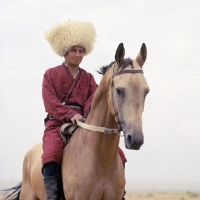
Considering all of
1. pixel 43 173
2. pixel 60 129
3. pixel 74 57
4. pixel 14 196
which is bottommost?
pixel 14 196

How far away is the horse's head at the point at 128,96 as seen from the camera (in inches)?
224

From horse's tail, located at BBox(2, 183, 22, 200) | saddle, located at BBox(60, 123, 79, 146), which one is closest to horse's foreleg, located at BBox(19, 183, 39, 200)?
horse's tail, located at BBox(2, 183, 22, 200)

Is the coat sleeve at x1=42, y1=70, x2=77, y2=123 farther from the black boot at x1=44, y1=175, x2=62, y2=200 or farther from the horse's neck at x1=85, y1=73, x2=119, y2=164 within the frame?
the black boot at x1=44, y1=175, x2=62, y2=200

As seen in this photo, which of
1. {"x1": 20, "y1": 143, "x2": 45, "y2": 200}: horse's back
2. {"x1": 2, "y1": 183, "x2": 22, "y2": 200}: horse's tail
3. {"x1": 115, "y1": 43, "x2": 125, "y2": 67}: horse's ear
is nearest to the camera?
{"x1": 115, "y1": 43, "x2": 125, "y2": 67}: horse's ear

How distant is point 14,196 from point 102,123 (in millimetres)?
3331

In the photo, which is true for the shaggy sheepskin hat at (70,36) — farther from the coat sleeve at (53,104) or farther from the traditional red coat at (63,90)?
the coat sleeve at (53,104)

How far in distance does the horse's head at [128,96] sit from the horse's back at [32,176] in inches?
84.2

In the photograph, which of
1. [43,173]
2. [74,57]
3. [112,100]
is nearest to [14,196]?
[43,173]

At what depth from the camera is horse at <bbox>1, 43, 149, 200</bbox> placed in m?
6.00

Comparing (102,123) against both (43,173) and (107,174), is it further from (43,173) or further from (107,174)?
(43,173)

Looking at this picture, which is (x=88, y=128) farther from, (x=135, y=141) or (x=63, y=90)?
(x=135, y=141)

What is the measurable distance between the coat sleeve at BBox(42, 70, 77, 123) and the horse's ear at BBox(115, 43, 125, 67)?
1.30 metres

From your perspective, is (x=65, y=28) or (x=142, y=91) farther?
(x=65, y=28)

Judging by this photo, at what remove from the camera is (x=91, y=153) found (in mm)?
6703
